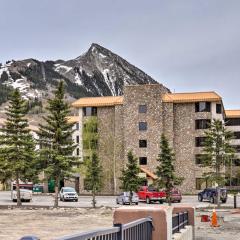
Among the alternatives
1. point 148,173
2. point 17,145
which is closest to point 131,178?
point 17,145

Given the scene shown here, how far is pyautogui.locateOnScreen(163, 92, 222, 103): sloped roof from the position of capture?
261ft

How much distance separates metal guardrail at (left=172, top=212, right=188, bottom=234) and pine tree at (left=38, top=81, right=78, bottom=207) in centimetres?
3083

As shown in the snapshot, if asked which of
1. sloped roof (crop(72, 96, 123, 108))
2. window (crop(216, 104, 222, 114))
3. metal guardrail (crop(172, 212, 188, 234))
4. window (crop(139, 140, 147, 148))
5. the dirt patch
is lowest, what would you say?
the dirt patch

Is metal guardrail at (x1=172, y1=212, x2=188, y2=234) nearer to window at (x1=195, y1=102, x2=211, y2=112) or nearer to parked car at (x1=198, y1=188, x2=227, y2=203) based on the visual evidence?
parked car at (x1=198, y1=188, x2=227, y2=203)

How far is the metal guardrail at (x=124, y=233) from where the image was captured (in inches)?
212

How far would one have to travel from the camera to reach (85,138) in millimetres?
82938

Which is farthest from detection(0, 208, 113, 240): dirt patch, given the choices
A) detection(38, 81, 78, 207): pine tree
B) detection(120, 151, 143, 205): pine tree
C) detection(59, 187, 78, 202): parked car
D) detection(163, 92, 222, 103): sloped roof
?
detection(163, 92, 222, 103): sloped roof

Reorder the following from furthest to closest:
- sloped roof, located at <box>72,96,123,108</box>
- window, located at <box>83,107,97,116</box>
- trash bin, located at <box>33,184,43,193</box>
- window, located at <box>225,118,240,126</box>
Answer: window, located at <box>225,118,240,126</box>, trash bin, located at <box>33,184,43,193</box>, window, located at <box>83,107,97,116</box>, sloped roof, located at <box>72,96,123,108</box>

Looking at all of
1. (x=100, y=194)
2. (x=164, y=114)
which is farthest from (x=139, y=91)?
(x=100, y=194)

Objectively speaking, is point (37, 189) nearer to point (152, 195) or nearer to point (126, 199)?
point (152, 195)

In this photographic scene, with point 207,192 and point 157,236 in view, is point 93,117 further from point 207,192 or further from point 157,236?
point 157,236

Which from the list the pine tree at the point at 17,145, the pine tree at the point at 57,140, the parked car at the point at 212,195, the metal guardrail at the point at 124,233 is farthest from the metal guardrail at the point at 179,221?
the parked car at the point at 212,195

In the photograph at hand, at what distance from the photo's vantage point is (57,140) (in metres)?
46.8

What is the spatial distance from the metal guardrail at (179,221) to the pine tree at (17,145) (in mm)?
33021
